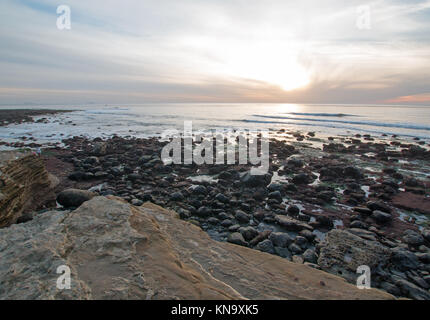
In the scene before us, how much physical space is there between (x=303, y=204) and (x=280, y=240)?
3.10 metres

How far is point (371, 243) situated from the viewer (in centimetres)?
501

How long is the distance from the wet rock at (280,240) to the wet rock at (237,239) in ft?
2.09

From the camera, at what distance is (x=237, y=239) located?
17.5ft

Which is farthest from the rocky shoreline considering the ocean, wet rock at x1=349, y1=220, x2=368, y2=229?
the ocean

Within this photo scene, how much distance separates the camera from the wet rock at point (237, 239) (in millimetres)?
5289

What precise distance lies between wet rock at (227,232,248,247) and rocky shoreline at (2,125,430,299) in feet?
0.07

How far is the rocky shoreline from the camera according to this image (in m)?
4.70

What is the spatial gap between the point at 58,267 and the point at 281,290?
2.74 meters

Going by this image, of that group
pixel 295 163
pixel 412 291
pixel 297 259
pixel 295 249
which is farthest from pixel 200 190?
pixel 295 163

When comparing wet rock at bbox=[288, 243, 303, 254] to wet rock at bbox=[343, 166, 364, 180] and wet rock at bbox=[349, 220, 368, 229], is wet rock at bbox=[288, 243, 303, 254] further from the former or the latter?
wet rock at bbox=[343, 166, 364, 180]

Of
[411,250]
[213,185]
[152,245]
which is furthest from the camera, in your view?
[213,185]
